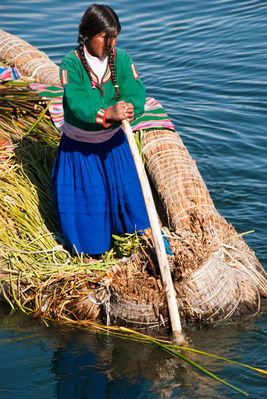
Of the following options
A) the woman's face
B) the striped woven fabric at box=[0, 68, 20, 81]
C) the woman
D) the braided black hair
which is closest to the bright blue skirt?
the woman

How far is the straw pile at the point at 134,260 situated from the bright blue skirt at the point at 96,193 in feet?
0.40

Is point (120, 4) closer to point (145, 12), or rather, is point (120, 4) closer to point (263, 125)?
point (145, 12)

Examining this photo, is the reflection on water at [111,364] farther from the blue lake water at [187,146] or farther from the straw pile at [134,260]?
the straw pile at [134,260]

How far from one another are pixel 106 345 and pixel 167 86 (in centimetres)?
544

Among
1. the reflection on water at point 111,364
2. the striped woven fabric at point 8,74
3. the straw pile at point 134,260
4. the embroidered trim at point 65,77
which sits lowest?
the reflection on water at point 111,364

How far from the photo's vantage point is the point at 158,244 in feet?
10.9

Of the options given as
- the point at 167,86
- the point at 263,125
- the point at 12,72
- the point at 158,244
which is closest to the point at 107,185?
the point at 158,244

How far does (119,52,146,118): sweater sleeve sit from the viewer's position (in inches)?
137

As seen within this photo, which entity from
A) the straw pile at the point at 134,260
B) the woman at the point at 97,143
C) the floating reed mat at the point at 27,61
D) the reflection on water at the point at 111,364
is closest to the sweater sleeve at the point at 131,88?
the woman at the point at 97,143

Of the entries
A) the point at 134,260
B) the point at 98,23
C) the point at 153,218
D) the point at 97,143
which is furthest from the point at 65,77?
the point at 134,260

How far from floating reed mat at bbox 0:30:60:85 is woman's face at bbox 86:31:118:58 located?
2374 mm

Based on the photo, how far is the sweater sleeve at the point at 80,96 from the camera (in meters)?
3.32

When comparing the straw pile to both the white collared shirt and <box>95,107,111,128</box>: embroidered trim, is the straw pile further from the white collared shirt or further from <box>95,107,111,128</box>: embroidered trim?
the white collared shirt

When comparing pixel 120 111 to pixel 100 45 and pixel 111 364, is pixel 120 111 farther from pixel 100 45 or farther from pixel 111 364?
pixel 111 364
